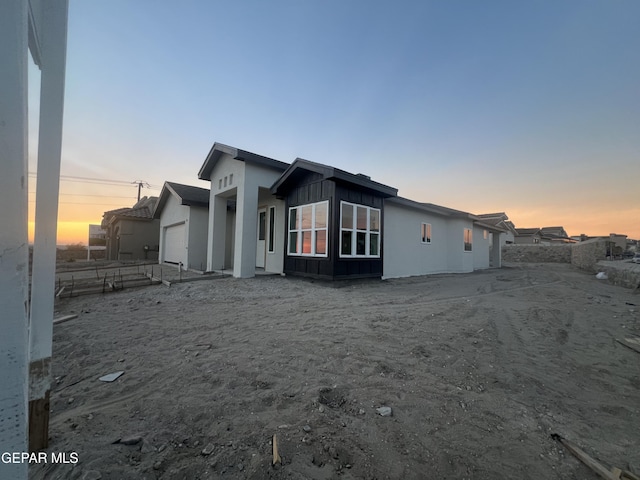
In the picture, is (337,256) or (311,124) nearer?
(337,256)

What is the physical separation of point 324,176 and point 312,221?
5.49 ft

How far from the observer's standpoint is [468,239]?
602 inches

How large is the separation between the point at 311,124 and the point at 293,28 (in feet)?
13.2

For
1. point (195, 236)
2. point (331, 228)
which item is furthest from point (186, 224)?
point (331, 228)

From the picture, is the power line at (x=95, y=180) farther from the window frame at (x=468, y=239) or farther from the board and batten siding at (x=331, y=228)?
the window frame at (x=468, y=239)

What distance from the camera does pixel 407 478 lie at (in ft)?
4.95

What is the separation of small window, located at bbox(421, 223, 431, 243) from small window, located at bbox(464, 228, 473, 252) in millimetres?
3222

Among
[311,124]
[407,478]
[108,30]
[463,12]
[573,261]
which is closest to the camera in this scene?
[407,478]

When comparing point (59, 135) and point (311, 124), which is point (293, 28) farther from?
point (59, 135)

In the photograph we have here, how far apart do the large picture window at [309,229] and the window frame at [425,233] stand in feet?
22.5

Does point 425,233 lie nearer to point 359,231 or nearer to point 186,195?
point 359,231

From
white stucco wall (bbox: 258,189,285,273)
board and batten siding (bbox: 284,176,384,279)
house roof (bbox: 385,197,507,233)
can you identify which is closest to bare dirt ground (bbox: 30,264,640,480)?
board and batten siding (bbox: 284,176,384,279)

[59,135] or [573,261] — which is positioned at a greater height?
[59,135]

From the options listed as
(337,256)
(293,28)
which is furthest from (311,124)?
(337,256)
